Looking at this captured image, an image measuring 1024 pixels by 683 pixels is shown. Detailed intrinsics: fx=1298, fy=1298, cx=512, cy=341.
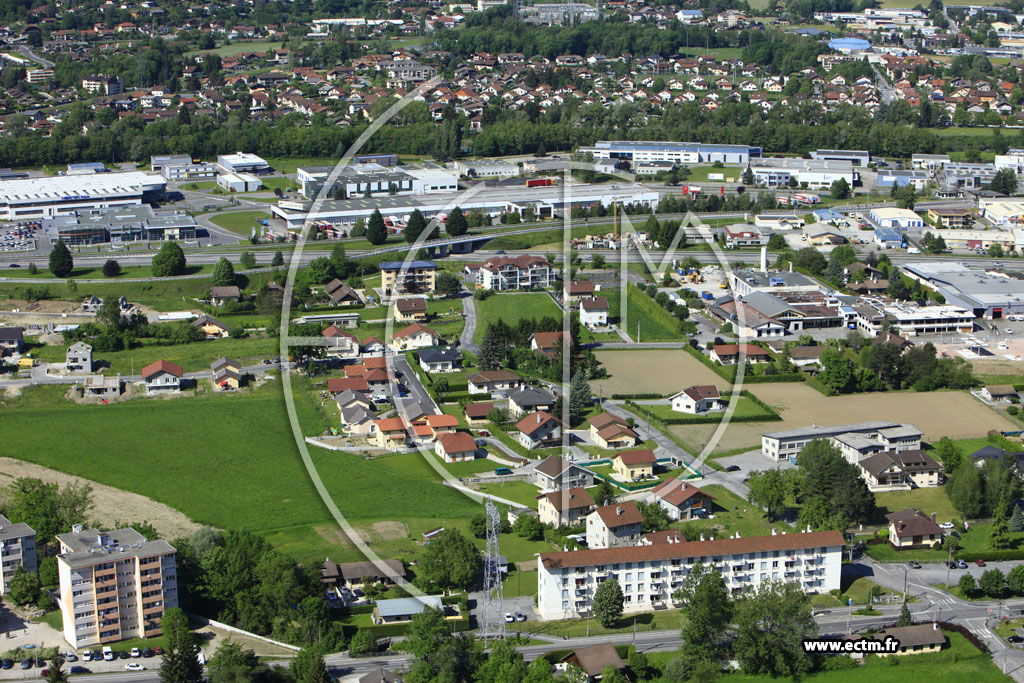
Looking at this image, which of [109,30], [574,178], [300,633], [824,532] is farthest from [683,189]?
[109,30]

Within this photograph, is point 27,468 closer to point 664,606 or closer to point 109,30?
point 664,606

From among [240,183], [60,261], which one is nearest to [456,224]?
[240,183]

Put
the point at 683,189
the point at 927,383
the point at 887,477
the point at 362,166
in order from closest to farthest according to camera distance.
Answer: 1. the point at 887,477
2. the point at 927,383
3. the point at 683,189
4. the point at 362,166

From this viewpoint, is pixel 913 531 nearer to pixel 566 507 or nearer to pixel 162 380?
pixel 566 507

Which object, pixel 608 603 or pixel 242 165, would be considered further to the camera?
pixel 242 165

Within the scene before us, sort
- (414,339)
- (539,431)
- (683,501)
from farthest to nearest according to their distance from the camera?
(414,339), (539,431), (683,501)

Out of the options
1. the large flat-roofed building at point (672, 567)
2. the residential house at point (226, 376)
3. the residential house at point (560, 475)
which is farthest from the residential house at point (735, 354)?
the residential house at point (226, 376)
